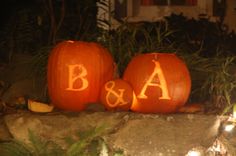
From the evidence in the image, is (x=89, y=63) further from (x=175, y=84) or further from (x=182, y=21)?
(x=182, y=21)

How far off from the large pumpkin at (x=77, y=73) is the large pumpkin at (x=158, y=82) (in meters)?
0.21

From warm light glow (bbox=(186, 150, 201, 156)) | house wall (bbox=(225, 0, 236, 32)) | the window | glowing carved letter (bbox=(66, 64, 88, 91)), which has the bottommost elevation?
warm light glow (bbox=(186, 150, 201, 156))

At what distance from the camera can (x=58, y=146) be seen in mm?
2354

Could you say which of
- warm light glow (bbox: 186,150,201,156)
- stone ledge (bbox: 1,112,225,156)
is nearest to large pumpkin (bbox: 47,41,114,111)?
stone ledge (bbox: 1,112,225,156)

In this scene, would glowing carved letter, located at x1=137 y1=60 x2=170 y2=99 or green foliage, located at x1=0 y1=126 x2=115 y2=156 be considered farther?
glowing carved letter, located at x1=137 y1=60 x2=170 y2=99

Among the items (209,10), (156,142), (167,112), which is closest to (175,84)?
(167,112)

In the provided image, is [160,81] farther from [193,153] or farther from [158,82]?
[193,153]

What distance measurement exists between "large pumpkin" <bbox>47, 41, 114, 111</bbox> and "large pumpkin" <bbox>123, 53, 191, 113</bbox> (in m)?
0.21

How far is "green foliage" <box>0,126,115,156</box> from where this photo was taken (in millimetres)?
2229

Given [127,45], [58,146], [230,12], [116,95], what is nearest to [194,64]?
[127,45]

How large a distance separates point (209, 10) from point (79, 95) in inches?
89.9

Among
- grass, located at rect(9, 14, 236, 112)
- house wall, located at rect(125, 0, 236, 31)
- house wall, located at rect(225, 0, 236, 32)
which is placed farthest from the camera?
house wall, located at rect(225, 0, 236, 32)

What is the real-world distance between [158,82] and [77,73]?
47cm

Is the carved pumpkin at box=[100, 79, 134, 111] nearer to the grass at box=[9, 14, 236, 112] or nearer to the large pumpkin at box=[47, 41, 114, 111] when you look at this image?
the large pumpkin at box=[47, 41, 114, 111]
